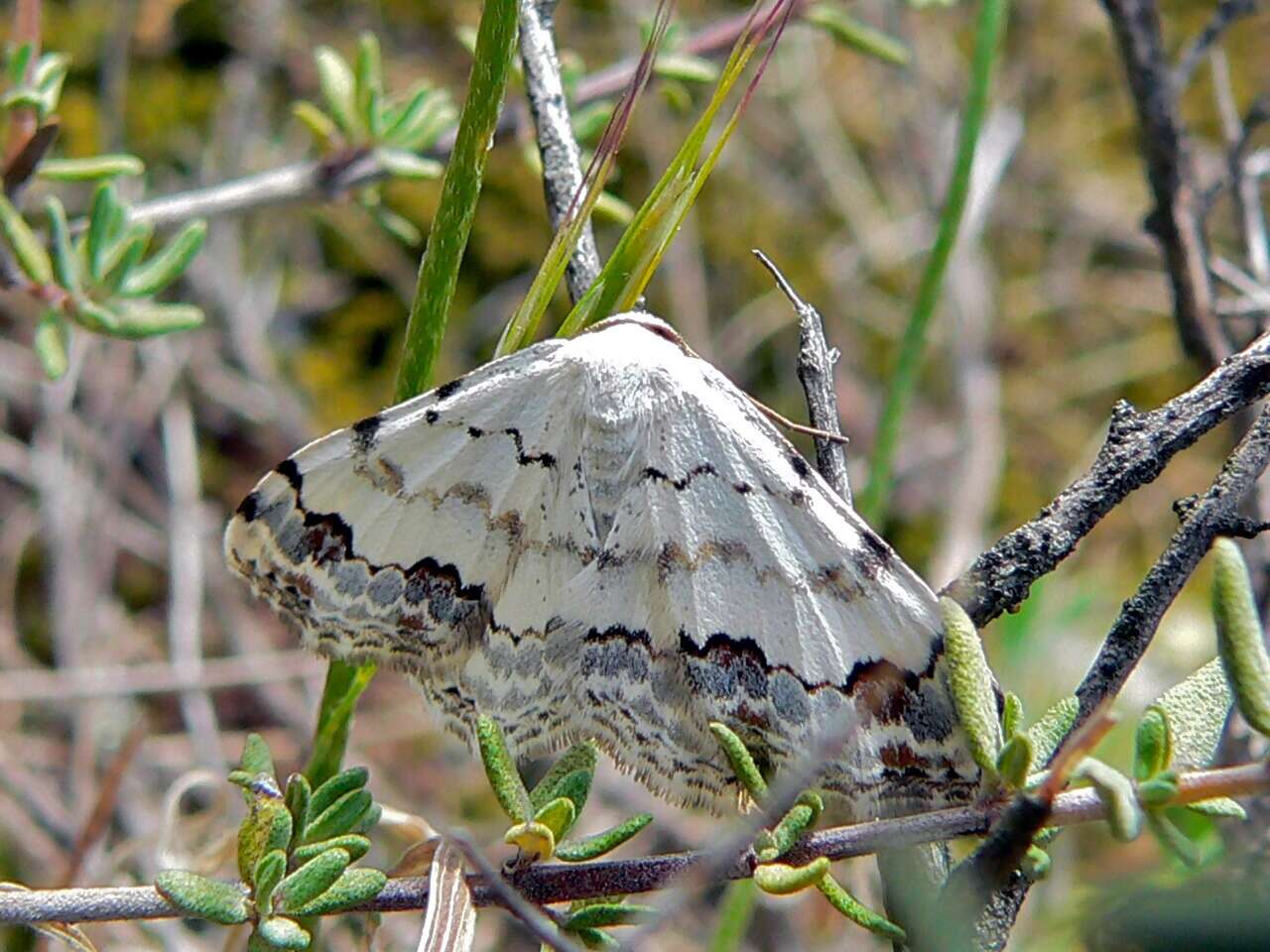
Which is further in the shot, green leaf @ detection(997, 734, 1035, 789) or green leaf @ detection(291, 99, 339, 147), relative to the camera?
green leaf @ detection(291, 99, 339, 147)

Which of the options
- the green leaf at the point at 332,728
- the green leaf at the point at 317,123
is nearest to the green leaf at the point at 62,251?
the green leaf at the point at 317,123

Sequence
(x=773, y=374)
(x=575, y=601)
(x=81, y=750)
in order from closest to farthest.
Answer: (x=575, y=601)
(x=81, y=750)
(x=773, y=374)

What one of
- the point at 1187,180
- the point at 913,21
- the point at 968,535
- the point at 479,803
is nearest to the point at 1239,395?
the point at 1187,180

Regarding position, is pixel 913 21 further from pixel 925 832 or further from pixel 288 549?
pixel 925 832

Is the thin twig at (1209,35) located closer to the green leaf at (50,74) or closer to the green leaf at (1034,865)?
the green leaf at (1034,865)

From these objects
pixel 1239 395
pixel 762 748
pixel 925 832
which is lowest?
pixel 925 832

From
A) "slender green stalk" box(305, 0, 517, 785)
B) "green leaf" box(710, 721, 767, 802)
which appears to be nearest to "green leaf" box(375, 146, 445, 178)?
"slender green stalk" box(305, 0, 517, 785)

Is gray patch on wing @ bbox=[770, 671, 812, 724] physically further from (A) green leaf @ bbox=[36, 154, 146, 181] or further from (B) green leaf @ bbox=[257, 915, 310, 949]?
(A) green leaf @ bbox=[36, 154, 146, 181]
